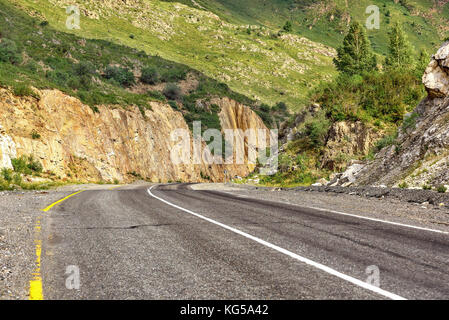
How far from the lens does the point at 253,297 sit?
3.57 meters

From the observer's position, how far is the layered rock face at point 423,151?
41.6 feet

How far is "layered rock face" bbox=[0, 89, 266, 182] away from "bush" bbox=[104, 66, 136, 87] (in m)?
10.8

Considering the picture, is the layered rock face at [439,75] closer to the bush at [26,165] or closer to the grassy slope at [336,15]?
the bush at [26,165]

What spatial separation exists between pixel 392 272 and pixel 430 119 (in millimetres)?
14353

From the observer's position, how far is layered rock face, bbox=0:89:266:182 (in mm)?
28766

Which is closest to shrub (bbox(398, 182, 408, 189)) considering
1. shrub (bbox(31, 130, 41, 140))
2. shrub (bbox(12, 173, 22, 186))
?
shrub (bbox(12, 173, 22, 186))

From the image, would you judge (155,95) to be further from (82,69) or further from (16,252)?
(16,252)

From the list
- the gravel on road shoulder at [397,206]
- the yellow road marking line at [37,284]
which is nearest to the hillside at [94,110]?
the yellow road marking line at [37,284]

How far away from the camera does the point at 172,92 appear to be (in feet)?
210

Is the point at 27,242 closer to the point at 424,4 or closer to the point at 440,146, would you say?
the point at 440,146

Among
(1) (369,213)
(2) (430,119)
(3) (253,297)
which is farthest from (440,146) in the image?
(3) (253,297)

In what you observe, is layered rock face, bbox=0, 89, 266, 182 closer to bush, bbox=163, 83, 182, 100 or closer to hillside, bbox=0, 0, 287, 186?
hillside, bbox=0, 0, 287, 186

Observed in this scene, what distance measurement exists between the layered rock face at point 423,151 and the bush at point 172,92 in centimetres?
5056

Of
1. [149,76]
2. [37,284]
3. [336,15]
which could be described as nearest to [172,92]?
[149,76]
